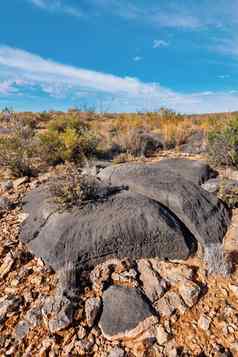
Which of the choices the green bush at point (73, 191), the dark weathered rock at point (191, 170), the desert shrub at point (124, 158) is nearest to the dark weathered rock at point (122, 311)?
the green bush at point (73, 191)

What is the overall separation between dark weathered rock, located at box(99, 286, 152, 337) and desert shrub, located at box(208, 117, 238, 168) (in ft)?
13.0

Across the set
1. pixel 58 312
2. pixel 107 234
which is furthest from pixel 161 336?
pixel 107 234

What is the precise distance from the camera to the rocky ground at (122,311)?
2.16 metres

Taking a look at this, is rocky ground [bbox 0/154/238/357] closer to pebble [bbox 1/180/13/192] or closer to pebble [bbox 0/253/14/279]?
pebble [bbox 0/253/14/279]

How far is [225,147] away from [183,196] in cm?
260

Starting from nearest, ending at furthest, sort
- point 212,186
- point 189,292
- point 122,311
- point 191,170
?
point 122,311
point 189,292
point 212,186
point 191,170

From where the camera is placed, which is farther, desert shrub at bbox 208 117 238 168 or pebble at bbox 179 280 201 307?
desert shrub at bbox 208 117 238 168

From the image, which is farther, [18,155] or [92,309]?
[18,155]

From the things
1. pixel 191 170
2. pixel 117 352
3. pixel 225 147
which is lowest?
Answer: pixel 117 352

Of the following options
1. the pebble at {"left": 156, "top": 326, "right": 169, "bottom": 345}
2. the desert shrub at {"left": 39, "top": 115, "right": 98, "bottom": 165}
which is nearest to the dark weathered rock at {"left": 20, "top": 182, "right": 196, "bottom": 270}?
the pebble at {"left": 156, "top": 326, "right": 169, "bottom": 345}

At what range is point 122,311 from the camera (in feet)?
7.94

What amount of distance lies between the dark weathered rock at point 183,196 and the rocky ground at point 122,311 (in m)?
0.37

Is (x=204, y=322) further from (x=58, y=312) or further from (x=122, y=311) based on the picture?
(x=58, y=312)

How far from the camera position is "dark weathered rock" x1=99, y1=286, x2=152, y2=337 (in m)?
2.31
